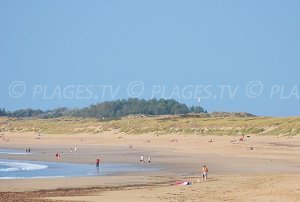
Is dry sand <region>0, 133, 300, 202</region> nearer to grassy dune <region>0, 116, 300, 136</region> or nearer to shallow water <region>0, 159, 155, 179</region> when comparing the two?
shallow water <region>0, 159, 155, 179</region>

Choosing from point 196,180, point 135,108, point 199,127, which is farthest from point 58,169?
point 135,108

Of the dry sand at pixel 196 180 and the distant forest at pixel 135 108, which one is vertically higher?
the distant forest at pixel 135 108

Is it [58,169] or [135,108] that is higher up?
[135,108]

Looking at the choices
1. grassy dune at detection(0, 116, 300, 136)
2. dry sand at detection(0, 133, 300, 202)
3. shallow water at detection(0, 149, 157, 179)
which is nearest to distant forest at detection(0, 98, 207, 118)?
grassy dune at detection(0, 116, 300, 136)

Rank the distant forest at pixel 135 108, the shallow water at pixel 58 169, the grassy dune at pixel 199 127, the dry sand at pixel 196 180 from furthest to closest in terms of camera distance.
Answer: the distant forest at pixel 135 108 < the grassy dune at pixel 199 127 < the shallow water at pixel 58 169 < the dry sand at pixel 196 180

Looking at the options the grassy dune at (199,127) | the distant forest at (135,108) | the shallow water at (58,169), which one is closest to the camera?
the shallow water at (58,169)

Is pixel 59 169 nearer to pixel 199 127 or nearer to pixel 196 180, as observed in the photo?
pixel 196 180

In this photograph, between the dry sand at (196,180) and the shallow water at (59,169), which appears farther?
the shallow water at (59,169)

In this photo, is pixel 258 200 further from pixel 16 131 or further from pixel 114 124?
pixel 16 131

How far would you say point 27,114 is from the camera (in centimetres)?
19375

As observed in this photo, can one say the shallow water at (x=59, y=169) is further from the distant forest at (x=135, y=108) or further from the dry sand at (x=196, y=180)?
the distant forest at (x=135, y=108)

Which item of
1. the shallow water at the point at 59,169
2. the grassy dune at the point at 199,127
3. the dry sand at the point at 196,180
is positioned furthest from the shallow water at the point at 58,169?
the grassy dune at the point at 199,127

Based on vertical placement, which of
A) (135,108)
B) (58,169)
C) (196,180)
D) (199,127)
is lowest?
(196,180)

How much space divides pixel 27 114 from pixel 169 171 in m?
161
